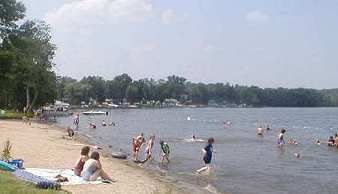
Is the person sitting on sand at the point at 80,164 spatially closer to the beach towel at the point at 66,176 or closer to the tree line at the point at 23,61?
the beach towel at the point at 66,176

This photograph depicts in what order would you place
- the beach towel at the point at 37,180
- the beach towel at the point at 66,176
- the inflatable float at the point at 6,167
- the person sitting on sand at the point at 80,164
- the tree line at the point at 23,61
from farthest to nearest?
1. the tree line at the point at 23,61
2. the person sitting on sand at the point at 80,164
3. the inflatable float at the point at 6,167
4. the beach towel at the point at 66,176
5. the beach towel at the point at 37,180

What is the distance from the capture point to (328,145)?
5088 cm

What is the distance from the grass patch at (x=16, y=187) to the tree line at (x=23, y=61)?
45134mm

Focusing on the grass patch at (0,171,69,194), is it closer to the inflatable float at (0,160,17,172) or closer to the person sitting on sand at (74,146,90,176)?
the inflatable float at (0,160,17,172)

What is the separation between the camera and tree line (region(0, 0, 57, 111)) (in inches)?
2362

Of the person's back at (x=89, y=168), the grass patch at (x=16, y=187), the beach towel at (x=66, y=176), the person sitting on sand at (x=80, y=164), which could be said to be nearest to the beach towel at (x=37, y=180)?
the grass patch at (x=16, y=187)

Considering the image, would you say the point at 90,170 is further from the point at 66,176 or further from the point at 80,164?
the point at 80,164

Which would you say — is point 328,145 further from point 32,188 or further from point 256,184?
point 32,188

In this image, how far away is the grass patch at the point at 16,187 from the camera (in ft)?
41.5

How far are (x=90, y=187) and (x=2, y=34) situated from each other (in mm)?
48794

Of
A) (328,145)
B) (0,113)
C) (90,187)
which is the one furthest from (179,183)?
(0,113)

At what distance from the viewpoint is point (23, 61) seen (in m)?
64.8

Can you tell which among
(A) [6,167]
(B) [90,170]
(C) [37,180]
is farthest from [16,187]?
(B) [90,170]

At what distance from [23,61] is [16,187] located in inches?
2105
